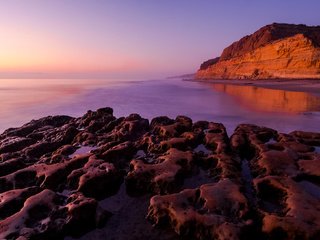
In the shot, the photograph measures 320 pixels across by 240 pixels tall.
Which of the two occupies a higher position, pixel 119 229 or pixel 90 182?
pixel 90 182

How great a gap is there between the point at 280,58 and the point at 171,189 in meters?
56.7

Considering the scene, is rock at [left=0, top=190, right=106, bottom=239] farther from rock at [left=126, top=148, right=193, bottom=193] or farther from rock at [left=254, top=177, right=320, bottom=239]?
rock at [left=254, top=177, right=320, bottom=239]

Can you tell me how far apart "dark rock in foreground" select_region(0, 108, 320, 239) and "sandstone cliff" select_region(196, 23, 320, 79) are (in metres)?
43.6

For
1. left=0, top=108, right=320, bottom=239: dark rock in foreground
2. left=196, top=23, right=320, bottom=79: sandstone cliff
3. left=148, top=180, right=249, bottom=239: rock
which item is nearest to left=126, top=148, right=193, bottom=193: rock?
left=0, top=108, right=320, bottom=239: dark rock in foreground

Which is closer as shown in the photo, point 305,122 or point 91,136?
point 91,136

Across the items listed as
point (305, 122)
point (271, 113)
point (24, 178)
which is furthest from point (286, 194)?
point (271, 113)

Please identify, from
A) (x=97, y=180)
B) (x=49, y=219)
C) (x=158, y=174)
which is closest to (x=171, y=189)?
(x=158, y=174)

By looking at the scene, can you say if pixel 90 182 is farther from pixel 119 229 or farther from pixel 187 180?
pixel 187 180

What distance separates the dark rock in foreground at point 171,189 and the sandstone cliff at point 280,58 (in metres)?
43.6

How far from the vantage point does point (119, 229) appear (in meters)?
5.63

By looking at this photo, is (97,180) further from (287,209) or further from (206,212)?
(287,209)

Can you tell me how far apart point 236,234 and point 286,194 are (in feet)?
6.10

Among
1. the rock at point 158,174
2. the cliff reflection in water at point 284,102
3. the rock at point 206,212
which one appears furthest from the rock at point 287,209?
the cliff reflection in water at point 284,102

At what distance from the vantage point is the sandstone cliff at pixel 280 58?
48366 millimetres
